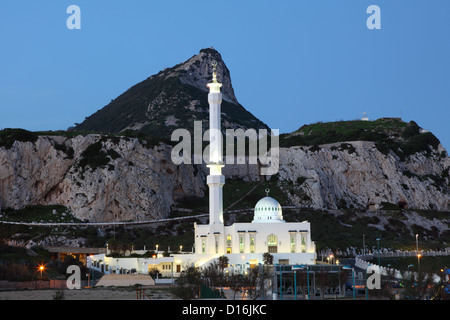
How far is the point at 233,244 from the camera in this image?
292ft

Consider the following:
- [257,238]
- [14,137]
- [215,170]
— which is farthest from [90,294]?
[14,137]

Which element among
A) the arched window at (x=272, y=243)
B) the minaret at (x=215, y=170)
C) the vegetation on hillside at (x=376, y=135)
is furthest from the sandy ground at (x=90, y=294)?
the vegetation on hillside at (x=376, y=135)

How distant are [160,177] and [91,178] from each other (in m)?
13.1

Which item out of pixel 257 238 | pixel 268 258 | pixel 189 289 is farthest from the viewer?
pixel 257 238

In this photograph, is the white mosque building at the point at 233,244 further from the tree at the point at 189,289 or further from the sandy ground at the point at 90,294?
the tree at the point at 189,289

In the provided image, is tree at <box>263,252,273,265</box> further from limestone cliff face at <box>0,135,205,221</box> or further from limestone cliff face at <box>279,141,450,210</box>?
limestone cliff face at <box>279,141,450,210</box>

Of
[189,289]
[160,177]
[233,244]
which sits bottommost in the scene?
[189,289]

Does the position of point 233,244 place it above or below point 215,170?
below

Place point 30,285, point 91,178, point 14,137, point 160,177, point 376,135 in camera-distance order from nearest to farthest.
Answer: point 30,285, point 91,178, point 14,137, point 160,177, point 376,135

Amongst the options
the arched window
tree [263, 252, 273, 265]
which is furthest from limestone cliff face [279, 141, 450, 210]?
tree [263, 252, 273, 265]

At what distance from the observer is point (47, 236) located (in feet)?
344

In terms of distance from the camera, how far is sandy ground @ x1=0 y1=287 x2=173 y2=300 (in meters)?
55.9

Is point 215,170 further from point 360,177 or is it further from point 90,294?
point 360,177

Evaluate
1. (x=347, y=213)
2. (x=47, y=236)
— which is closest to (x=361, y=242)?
(x=347, y=213)
